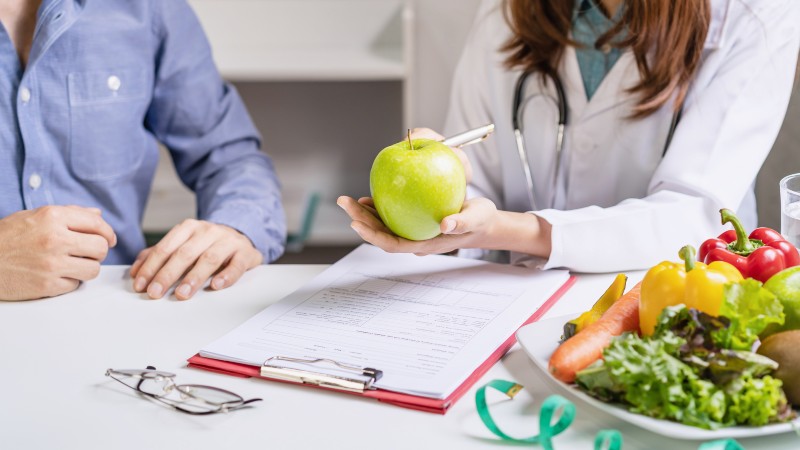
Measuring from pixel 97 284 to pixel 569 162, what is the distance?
787 millimetres

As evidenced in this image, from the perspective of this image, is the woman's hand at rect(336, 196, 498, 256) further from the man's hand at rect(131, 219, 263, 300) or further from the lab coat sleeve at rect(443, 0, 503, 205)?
the lab coat sleeve at rect(443, 0, 503, 205)

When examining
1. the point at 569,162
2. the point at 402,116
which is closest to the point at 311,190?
the point at 402,116

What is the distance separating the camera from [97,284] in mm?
1133

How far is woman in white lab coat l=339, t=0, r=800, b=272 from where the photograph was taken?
1.12 m

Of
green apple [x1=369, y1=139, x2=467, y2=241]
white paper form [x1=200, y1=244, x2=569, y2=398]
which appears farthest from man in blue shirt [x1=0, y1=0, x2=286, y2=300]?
green apple [x1=369, y1=139, x2=467, y2=241]

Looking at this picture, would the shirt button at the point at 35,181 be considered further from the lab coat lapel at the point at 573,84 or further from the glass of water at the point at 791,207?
the glass of water at the point at 791,207

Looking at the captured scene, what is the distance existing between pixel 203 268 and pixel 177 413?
1.16ft

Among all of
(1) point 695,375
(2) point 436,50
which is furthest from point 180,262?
(2) point 436,50

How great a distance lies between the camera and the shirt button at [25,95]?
129cm

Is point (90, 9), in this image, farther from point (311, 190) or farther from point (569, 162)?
point (311, 190)

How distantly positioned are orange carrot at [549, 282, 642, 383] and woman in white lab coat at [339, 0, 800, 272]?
0.69ft

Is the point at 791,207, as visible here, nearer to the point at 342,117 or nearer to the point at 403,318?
the point at 403,318

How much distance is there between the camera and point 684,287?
78 cm

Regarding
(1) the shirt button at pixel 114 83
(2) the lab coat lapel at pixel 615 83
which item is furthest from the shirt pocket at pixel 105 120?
(2) the lab coat lapel at pixel 615 83
